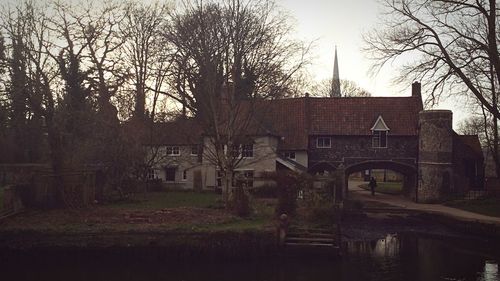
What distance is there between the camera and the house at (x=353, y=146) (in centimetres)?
3525

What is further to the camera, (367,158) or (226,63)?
(367,158)

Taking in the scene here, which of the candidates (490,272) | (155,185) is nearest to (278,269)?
(490,272)

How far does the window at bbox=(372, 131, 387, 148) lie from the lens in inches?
1510

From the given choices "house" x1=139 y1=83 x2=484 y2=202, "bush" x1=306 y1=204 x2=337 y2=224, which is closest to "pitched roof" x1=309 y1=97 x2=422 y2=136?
"house" x1=139 y1=83 x2=484 y2=202

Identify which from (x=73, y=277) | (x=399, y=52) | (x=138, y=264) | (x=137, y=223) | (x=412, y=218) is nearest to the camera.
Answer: (x=73, y=277)

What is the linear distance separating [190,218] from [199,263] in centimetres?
351

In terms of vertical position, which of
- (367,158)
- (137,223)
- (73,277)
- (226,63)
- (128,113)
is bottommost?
(73,277)

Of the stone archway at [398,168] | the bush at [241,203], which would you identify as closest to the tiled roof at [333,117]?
the stone archway at [398,168]

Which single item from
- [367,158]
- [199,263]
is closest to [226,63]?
[199,263]

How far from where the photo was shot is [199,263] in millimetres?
18078

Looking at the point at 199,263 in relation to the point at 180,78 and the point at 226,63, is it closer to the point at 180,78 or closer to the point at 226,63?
the point at 226,63

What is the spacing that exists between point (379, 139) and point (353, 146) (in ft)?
7.28

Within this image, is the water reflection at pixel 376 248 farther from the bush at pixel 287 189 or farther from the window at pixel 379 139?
the window at pixel 379 139

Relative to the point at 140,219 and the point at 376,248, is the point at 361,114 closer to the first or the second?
the point at 376,248
